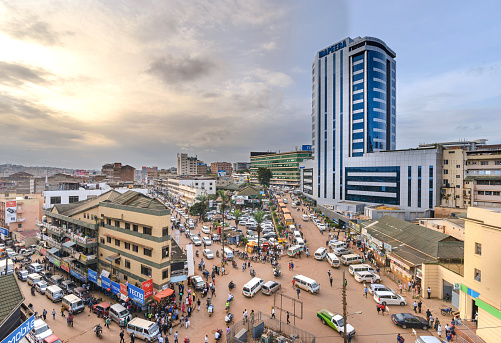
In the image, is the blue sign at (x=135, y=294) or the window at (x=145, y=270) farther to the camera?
the window at (x=145, y=270)

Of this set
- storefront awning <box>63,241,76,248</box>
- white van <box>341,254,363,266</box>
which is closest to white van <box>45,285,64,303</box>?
storefront awning <box>63,241,76,248</box>

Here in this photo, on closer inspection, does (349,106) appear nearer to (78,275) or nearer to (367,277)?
(367,277)

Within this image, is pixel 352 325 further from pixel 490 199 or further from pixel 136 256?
pixel 490 199

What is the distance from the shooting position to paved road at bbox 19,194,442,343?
69.3 ft

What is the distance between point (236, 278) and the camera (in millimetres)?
32438

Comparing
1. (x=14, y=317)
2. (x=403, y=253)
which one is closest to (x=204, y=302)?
(x=14, y=317)

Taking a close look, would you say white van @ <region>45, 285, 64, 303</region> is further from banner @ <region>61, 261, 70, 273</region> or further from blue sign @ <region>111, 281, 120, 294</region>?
blue sign @ <region>111, 281, 120, 294</region>

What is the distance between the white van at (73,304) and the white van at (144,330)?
307 inches

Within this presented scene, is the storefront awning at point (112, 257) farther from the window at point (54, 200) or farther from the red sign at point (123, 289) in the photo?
the window at point (54, 200)

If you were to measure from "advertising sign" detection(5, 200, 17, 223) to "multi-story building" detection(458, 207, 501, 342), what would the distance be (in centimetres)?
7880

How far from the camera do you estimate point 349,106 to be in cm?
7588

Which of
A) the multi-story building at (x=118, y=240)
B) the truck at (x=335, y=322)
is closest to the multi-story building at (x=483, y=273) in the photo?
the truck at (x=335, y=322)

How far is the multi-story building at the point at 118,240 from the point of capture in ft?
82.6

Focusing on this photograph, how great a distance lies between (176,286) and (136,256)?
6891 mm
